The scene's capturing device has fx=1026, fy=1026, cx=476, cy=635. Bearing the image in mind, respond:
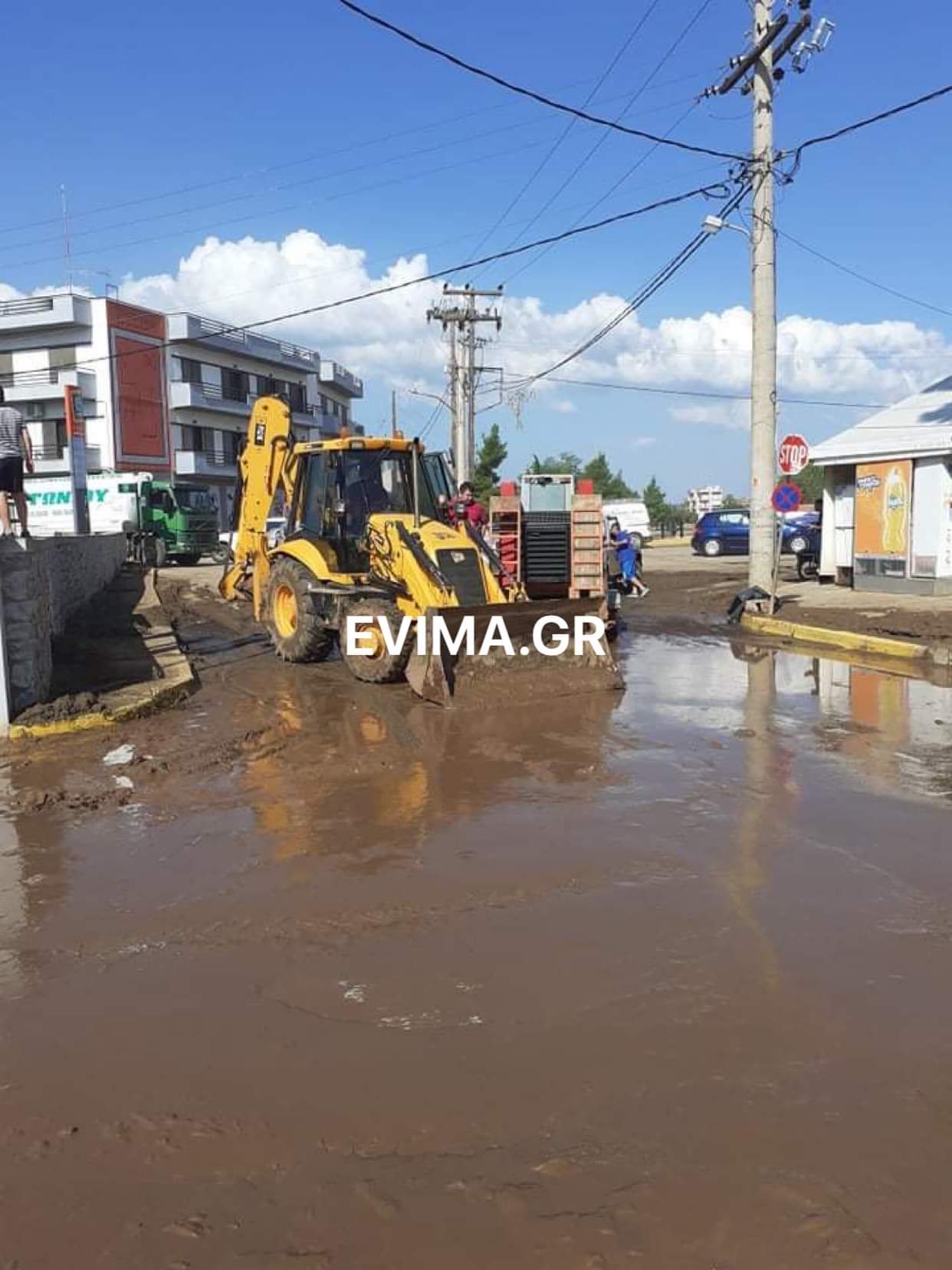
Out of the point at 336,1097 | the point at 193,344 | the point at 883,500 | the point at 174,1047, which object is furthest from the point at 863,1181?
the point at 193,344

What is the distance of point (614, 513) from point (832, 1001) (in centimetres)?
4388

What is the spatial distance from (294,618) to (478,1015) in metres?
9.07

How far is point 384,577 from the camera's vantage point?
11.4 metres

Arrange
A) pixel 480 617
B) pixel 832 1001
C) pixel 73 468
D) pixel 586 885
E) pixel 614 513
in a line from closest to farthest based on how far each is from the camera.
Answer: pixel 832 1001 → pixel 586 885 → pixel 480 617 → pixel 73 468 → pixel 614 513

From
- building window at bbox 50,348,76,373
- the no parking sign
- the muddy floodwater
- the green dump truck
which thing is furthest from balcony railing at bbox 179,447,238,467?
the muddy floodwater

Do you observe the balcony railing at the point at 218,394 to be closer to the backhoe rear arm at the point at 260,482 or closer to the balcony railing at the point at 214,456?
the balcony railing at the point at 214,456

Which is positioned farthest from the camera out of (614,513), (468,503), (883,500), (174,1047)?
(614,513)

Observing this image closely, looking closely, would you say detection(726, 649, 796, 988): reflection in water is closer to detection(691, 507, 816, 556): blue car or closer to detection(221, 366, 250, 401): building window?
detection(691, 507, 816, 556): blue car

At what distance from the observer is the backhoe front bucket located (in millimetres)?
10195

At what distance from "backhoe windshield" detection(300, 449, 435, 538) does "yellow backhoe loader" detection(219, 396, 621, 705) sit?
13mm

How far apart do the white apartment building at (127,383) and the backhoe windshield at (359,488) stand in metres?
34.6

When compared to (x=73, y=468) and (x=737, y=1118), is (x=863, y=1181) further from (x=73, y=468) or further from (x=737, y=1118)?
(x=73, y=468)

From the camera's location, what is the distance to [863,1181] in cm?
300

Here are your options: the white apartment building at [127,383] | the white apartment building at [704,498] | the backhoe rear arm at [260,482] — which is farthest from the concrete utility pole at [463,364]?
the white apartment building at [704,498]
